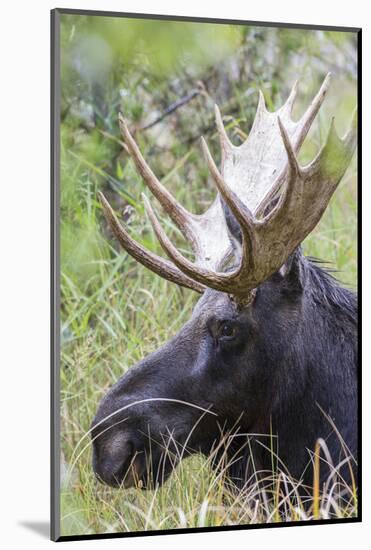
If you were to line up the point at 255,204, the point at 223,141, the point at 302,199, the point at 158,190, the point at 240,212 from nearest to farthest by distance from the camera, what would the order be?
the point at 240,212 < the point at 302,199 < the point at 158,190 < the point at 255,204 < the point at 223,141

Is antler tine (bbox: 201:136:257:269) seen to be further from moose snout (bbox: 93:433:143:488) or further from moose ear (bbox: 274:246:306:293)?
moose snout (bbox: 93:433:143:488)

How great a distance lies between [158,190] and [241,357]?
0.63 meters

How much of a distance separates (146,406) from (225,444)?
1.09ft

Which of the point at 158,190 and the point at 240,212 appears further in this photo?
the point at 158,190

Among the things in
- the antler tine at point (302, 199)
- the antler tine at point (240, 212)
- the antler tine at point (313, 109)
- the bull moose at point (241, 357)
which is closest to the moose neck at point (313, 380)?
the bull moose at point (241, 357)

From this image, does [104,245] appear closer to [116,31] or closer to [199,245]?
[199,245]

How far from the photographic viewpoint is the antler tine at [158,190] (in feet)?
14.2

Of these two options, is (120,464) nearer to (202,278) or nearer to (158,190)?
(202,278)

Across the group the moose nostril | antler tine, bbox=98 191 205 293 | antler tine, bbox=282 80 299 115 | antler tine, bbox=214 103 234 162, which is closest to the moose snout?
the moose nostril

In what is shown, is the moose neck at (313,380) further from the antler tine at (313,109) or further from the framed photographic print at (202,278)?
the antler tine at (313,109)

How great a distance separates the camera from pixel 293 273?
173 inches

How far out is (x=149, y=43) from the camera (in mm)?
4652

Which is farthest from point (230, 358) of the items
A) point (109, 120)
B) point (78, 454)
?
point (109, 120)

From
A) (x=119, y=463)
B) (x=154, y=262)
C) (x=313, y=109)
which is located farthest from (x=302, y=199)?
(x=119, y=463)
